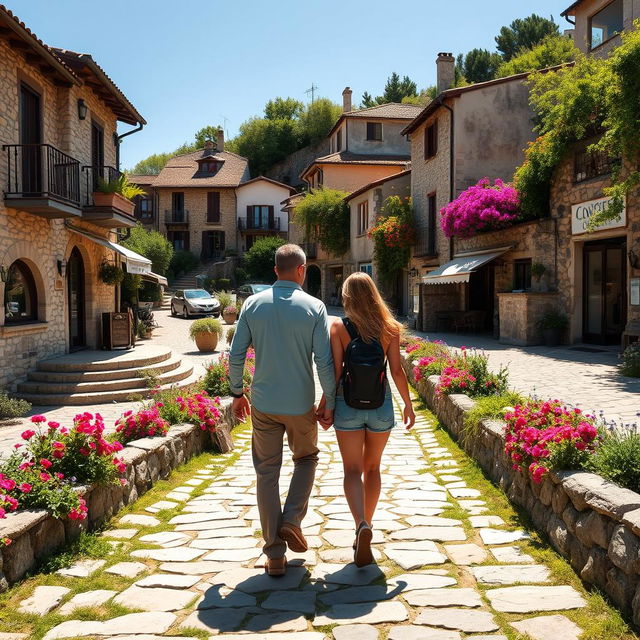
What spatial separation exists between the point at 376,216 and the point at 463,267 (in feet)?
36.3

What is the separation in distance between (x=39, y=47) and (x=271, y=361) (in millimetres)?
9650

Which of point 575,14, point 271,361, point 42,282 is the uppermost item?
point 575,14

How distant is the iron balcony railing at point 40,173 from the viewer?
1130cm

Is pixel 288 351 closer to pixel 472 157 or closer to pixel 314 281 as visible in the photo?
pixel 472 157

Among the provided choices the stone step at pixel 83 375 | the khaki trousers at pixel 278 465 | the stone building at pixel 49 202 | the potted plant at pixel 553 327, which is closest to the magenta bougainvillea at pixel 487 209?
the potted plant at pixel 553 327

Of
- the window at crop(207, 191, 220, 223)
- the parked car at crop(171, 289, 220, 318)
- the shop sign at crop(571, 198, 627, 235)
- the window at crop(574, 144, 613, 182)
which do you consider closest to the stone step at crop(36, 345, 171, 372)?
the shop sign at crop(571, 198, 627, 235)

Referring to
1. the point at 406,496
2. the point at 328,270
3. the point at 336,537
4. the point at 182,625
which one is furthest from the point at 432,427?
the point at 328,270

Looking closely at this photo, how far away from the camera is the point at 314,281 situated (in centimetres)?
4306

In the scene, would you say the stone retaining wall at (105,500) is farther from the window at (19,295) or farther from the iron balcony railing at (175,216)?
the iron balcony railing at (175,216)

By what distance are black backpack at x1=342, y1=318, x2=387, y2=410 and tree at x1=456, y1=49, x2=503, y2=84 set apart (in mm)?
50305

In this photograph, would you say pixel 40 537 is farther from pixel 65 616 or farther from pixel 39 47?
pixel 39 47

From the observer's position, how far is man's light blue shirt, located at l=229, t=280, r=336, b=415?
4.09m

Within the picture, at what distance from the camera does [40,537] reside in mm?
4109

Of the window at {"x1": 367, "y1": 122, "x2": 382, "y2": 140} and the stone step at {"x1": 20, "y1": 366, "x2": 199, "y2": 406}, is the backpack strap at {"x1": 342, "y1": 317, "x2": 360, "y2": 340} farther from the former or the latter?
the window at {"x1": 367, "y1": 122, "x2": 382, "y2": 140}
